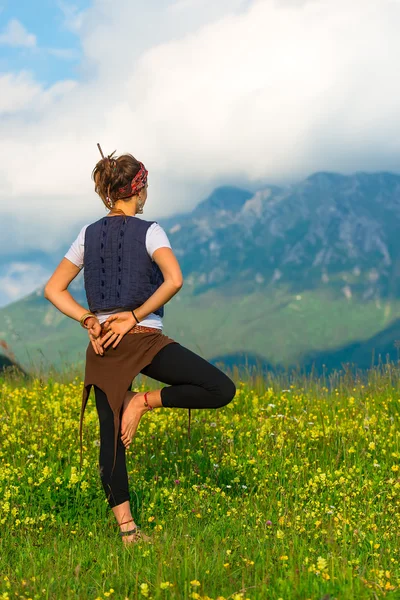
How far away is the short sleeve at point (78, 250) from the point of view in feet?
20.1

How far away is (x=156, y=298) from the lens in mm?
Result: 5844

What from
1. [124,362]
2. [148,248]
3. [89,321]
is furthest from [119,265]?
[124,362]

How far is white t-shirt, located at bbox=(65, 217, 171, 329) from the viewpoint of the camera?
5.92 meters

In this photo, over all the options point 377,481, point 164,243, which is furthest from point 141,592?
point 377,481

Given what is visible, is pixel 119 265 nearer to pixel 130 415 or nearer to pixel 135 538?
pixel 130 415

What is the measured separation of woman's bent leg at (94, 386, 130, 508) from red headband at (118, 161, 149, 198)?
1.77 meters

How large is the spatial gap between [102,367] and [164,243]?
4.07 ft

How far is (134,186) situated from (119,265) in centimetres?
72

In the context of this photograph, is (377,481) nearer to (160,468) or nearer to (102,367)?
(160,468)

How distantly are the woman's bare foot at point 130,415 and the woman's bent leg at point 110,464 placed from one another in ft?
0.28

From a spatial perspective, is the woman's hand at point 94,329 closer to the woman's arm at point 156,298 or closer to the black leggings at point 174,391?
the woman's arm at point 156,298

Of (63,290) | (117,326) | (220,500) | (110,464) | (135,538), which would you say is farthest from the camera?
(220,500)

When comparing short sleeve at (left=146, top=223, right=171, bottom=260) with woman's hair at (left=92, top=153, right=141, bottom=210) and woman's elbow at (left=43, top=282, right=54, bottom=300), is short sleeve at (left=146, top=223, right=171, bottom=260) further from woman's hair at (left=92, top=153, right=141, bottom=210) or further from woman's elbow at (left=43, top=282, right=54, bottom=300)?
woman's elbow at (left=43, top=282, right=54, bottom=300)

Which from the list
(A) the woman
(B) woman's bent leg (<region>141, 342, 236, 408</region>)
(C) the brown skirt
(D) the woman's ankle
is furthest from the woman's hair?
(D) the woman's ankle
